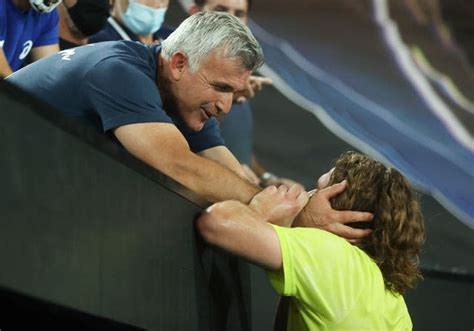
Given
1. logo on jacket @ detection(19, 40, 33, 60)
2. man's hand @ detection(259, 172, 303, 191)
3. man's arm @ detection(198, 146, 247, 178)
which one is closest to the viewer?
man's arm @ detection(198, 146, 247, 178)

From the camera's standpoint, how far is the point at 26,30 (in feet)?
10.6

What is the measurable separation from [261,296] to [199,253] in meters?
1.04

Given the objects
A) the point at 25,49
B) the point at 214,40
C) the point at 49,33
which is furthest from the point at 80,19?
the point at 214,40

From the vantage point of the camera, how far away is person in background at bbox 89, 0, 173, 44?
12.8 ft

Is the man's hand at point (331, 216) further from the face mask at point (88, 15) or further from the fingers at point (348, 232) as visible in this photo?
the face mask at point (88, 15)

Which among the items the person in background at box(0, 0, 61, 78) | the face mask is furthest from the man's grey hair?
the face mask

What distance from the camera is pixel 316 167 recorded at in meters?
4.82

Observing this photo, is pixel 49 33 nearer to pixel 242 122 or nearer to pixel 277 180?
pixel 242 122

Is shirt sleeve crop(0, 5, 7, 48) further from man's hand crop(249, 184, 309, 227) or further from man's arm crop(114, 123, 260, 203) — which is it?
man's hand crop(249, 184, 309, 227)

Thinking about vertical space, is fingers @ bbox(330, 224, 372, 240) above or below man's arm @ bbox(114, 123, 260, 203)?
above

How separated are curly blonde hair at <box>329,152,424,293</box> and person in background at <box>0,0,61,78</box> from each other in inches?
42.6

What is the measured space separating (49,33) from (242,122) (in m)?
1.39

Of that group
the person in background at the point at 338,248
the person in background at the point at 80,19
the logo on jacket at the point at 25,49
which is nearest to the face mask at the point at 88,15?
the person in background at the point at 80,19

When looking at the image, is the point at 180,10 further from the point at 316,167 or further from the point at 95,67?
the point at 95,67
